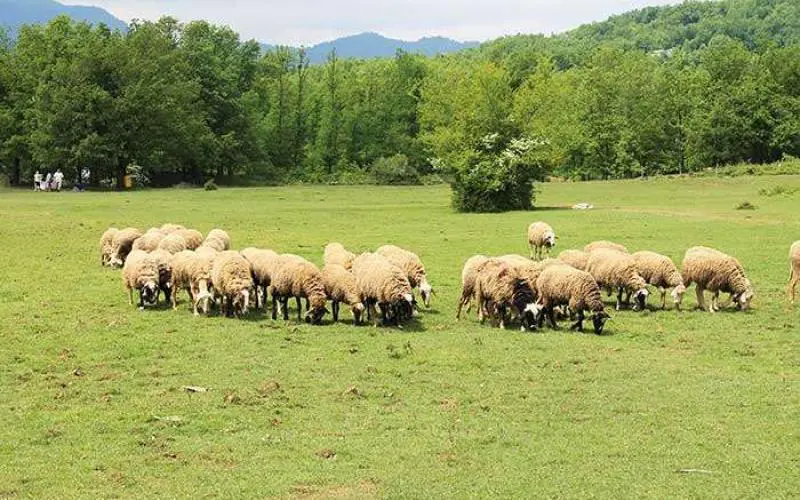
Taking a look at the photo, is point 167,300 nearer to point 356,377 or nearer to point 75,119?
point 356,377

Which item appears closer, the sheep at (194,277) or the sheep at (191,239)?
the sheep at (194,277)

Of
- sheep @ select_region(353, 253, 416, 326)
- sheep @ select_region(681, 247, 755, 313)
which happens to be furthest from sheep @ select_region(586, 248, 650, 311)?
sheep @ select_region(353, 253, 416, 326)

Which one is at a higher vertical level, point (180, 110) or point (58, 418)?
point (180, 110)

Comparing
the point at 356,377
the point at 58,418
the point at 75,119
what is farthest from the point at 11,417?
the point at 75,119

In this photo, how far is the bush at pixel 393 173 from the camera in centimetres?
8550

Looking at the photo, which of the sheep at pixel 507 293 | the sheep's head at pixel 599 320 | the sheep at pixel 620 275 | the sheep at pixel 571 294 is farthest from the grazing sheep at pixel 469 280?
the sheep at pixel 620 275

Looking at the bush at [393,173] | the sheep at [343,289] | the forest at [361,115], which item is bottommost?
the sheep at [343,289]

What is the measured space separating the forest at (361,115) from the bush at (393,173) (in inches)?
6.3

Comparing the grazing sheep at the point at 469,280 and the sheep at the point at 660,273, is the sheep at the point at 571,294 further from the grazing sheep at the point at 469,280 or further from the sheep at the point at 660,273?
the sheep at the point at 660,273

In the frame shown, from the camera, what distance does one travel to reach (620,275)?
20.4 meters

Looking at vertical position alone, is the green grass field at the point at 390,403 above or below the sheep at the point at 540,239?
below

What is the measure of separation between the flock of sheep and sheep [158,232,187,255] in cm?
175

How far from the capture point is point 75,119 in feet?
233

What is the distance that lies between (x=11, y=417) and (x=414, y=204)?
46927 millimetres
